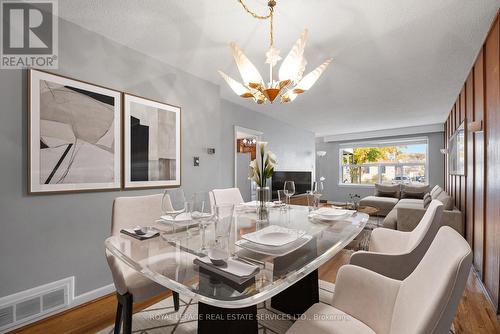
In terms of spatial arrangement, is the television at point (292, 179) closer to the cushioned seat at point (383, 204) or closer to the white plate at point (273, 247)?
the cushioned seat at point (383, 204)

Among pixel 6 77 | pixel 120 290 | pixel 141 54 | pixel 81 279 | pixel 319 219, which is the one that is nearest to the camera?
pixel 120 290

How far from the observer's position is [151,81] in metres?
2.60

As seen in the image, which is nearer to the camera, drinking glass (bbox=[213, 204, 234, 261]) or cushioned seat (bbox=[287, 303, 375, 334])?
cushioned seat (bbox=[287, 303, 375, 334])

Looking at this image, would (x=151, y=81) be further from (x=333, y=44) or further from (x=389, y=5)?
(x=389, y=5)

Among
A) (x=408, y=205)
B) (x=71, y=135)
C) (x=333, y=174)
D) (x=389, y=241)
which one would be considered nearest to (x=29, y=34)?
(x=71, y=135)

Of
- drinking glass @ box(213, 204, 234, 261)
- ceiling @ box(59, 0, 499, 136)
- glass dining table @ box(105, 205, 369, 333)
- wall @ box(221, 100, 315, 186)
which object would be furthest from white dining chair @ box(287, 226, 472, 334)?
wall @ box(221, 100, 315, 186)

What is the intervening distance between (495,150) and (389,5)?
148 cm

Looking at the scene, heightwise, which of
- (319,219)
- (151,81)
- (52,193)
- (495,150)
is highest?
(151,81)

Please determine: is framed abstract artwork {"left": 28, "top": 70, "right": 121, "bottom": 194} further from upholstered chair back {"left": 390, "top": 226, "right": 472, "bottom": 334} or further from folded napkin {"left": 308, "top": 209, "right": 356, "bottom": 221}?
upholstered chair back {"left": 390, "top": 226, "right": 472, "bottom": 334}

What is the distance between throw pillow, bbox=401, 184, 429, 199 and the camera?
608cm

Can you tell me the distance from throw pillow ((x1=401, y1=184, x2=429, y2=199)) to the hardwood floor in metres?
4.57

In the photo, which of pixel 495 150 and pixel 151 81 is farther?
pixel 151 81

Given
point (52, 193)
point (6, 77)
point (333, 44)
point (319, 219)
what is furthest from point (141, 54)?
point (319, 219)

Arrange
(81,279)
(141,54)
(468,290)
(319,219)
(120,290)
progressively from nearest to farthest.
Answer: (120,290) → (319,219) → (81,279) → (468,290) → (141,54)
